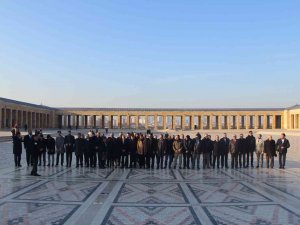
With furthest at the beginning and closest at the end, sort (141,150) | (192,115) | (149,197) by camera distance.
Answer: (192,115)
(141,150)
(149,197)

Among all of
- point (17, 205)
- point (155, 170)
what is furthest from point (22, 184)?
point (155, 170)

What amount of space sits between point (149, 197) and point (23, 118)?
55.8 meters

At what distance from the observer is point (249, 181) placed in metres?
11.3

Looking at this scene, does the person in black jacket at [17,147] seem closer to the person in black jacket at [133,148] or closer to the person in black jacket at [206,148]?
the person in black jacket at [133,148]

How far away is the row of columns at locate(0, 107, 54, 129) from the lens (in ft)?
170

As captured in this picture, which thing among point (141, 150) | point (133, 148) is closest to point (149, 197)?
point (141, 150)

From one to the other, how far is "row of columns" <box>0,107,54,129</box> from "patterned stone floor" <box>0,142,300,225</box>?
35217 mm

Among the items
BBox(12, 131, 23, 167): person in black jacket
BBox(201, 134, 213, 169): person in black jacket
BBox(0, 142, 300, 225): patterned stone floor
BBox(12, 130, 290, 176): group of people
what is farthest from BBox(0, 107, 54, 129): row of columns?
BBox(0, 142, 300, 225): patterned stone floor

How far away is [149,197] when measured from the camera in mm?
8734

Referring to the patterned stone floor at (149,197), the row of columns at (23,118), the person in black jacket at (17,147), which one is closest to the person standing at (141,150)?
the patterned stone floor at (149,197)

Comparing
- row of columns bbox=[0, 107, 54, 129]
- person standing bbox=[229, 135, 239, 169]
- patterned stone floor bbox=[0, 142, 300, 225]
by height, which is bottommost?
patterned stone floor bbox=[0, 142, 300, 225]

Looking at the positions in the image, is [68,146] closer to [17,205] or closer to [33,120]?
[17,205]

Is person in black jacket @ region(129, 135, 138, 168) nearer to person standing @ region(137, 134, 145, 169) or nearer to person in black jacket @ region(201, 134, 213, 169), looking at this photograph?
person standing @ region(137, 134, 145, 169)

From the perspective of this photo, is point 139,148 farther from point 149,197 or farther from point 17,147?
point 149,197
